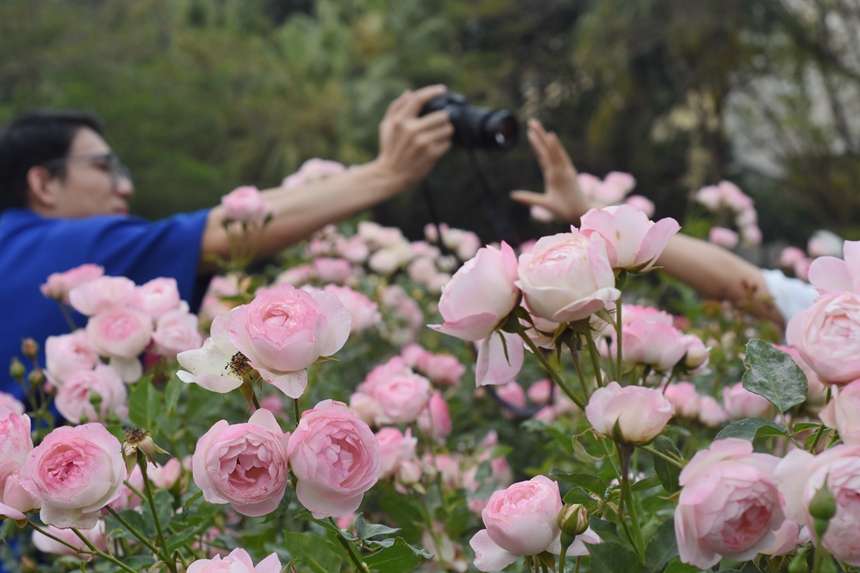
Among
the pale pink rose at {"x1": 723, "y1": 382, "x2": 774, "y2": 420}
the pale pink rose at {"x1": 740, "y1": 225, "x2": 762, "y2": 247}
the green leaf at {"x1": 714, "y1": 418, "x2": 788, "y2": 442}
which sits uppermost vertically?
the green leaf at {"x1": 714, "y1": 418, "x2": 788, "y2": 442}

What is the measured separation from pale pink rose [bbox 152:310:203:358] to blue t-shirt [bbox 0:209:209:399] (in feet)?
2.28

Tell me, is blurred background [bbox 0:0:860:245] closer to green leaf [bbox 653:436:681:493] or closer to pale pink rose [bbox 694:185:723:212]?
pale pink rose [bbox 694:185:723:212]

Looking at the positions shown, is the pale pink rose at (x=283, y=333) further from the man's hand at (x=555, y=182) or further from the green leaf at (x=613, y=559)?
the man's hand at (x=555, y=182)

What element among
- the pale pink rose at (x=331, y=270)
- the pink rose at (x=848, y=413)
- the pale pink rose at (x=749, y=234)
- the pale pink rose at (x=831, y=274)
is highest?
the pale pink rose at (x=831, y=274)

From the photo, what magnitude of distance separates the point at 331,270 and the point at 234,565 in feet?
4.32

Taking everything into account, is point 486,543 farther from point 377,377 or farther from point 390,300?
point 390,300

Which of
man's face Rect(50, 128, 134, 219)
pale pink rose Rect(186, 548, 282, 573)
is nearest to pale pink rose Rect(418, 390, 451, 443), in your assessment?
pale pink rose Rect(186, 548, 282, 573)

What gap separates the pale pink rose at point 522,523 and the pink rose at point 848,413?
0.16 m

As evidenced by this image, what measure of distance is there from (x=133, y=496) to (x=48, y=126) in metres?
1.30

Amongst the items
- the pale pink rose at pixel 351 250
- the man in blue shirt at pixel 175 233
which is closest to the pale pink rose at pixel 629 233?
the man in blue shirt at pixel 175 233

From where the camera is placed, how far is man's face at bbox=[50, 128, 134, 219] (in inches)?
67.2

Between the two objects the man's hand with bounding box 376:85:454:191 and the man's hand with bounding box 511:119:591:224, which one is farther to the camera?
the man's hand with bounding box 376:85:454:191

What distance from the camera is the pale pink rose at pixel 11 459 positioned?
1.47 ft

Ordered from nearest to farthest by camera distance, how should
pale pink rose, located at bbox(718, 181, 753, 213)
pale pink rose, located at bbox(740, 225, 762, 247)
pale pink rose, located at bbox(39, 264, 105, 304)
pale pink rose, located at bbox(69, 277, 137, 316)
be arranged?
pale pink rose, located at bbox(69, 277, 137, 316), pale pink rose, located at bbox(39, 264, 105, 304), pale pink rose, located at bbox(718, 181, 753, 213), pale pink rose, located at bbox(740, 225, 762, 247)
